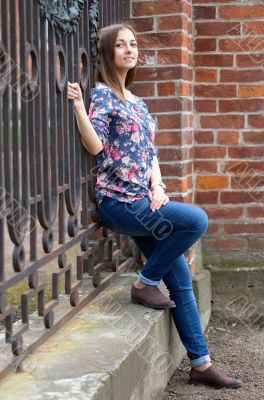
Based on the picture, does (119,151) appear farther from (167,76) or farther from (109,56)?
(167,76)

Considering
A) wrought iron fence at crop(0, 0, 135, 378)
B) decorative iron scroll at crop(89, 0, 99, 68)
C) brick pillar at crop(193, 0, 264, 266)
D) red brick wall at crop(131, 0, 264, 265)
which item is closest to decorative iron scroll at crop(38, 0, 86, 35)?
wrought iron fence at crop(0, 0, 135, 378)

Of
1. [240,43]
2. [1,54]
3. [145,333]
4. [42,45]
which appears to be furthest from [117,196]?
[240,43]

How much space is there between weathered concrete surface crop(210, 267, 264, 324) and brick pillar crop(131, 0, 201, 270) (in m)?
0.65

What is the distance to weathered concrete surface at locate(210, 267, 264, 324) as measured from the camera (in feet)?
15.4

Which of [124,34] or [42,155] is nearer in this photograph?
[42,155]

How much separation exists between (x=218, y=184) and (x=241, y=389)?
1.41 metres

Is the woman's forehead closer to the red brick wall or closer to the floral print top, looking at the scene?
the floral print top

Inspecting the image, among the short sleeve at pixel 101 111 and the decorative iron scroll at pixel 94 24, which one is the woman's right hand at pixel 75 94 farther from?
the decorative iron scroll at pixel 94 24

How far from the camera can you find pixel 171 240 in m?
3.57

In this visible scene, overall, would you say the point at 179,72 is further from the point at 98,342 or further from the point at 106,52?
the point at 98,342

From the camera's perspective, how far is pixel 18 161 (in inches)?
106

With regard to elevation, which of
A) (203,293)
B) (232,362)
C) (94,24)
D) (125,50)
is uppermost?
(94,24)


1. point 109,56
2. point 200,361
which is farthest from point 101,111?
point 200,361

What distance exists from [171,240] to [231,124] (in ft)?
4.33
